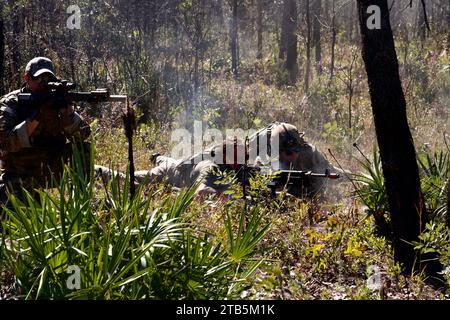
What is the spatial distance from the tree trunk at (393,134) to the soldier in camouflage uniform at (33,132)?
235 centimetres

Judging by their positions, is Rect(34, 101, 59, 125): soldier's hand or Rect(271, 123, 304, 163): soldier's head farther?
Rect(271, 123, 304, 163): soldier's head

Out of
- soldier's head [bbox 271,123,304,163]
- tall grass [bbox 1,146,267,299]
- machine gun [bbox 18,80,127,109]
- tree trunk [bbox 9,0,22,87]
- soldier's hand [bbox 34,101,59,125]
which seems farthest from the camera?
tree trunk [bbox 9,0,22,87]

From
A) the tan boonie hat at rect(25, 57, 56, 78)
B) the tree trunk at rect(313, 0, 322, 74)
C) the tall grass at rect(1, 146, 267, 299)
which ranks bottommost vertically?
the tall grass at rect(1, 146, 267, 299)

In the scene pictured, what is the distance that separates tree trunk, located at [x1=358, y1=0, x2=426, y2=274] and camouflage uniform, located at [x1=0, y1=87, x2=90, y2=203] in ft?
8.16

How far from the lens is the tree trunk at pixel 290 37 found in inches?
712

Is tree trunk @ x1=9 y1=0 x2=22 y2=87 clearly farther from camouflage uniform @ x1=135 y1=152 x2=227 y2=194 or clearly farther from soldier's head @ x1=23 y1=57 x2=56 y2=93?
soldier's head @ x1=23 y1=57 x2=56 y2=93

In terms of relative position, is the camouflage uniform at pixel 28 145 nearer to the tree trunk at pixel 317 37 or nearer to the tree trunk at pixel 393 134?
the tree trunk at pixel 393 134

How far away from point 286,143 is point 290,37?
12.7 metres

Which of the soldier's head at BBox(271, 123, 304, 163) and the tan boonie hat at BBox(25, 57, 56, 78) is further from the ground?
the tan boonie hat at BBox(25, 57, 56, 78)

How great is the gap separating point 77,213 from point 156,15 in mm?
12077

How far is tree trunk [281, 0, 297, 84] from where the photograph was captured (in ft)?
59.4

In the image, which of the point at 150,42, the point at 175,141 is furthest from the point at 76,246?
the point at 150,42

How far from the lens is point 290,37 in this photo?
63.3 ft

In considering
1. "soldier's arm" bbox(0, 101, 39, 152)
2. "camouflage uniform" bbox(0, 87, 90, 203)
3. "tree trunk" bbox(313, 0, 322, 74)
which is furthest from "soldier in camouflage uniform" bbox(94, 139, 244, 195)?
"tree trunk" bbox(313, 0, 322, 74)
